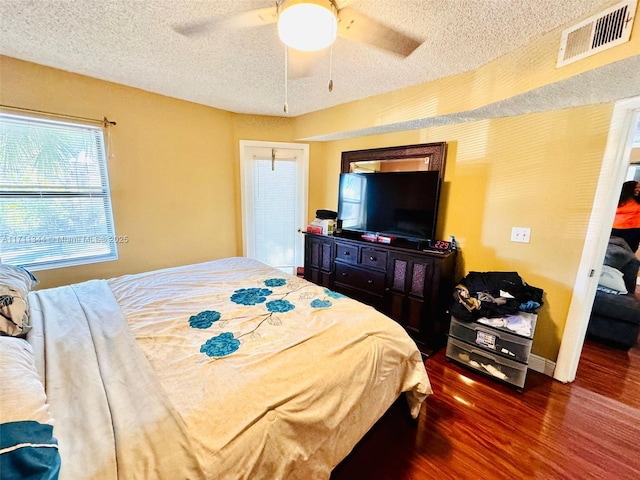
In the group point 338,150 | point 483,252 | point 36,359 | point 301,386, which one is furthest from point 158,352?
point 338,150

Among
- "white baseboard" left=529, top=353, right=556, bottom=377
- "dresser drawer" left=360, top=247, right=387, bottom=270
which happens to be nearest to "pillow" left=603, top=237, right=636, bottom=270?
"white baseboard" left=529, top=353, right=556, bottom=377

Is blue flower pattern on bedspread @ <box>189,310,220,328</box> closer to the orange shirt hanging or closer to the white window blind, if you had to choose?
the white window blind

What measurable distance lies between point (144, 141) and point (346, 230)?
2.33m

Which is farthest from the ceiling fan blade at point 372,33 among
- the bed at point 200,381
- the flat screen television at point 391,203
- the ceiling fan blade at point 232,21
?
the bed at point 200,381

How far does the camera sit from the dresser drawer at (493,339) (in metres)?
1.85

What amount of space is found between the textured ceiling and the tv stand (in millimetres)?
1332

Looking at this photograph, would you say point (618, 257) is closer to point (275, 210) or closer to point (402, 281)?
point (402, 281)

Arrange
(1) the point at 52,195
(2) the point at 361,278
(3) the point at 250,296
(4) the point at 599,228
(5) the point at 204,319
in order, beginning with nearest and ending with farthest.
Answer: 1. (5) the point at 204,319
2. (3) the point at 250,296
3. (4) the point at 599,228
4. (1) the point at 52,195
5. (2) the point at 361,278

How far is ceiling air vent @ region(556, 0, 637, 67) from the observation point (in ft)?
3.94

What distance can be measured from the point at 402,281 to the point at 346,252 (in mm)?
691

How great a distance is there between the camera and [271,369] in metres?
1.02

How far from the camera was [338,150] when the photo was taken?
3424 millimetres

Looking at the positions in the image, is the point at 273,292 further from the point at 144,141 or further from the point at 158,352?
the point at 144,141

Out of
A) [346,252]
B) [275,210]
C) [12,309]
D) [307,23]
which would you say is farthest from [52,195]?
[346,252]
